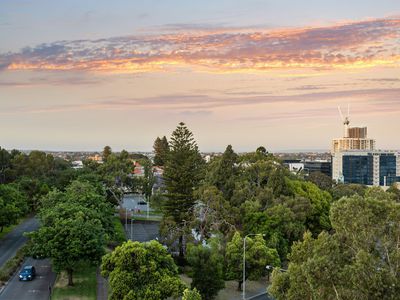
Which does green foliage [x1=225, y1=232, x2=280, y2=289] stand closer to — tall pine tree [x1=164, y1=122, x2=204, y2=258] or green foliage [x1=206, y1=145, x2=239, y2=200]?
tall pine tree [x1=164, y1=122, x2=204, y2=258]

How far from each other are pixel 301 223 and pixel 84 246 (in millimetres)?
20198

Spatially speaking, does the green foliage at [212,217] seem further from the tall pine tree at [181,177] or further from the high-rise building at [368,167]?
the high-rise building at [368,167]

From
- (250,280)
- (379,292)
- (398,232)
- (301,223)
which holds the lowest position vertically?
(250,280)

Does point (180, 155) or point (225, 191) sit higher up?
point (180, 155)

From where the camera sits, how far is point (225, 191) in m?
50.3

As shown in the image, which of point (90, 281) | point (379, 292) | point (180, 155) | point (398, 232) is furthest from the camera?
point (180, 155)

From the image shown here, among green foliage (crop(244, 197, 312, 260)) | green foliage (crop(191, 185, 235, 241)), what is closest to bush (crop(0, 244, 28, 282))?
green foliage (crop(191, 185, 235, 241))

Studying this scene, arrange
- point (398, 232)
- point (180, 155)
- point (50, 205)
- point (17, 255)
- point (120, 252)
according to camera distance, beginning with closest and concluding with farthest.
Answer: point (398, 232) → point (120, 252) → point (17, 255) → point (50, 205) → point (180, 155)

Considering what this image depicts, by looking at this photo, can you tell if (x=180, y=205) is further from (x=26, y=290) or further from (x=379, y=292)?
(x=379, y=292)

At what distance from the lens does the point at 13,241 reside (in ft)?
160

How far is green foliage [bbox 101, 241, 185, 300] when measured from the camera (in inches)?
990

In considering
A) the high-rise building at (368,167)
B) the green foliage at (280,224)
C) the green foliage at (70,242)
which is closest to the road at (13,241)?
the green foliage at (70,242)

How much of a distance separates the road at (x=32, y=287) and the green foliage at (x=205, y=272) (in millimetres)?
9089

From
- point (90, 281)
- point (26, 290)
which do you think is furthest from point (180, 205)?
point (26, 290)
